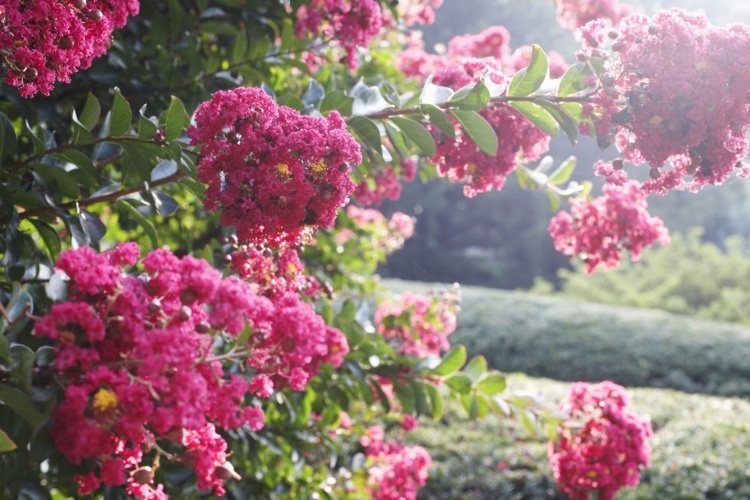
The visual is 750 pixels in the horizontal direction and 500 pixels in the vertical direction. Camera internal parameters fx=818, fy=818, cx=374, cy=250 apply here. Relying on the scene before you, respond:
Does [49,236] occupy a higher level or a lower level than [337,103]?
lower

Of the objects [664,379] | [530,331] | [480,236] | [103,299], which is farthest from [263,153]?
[480,236]

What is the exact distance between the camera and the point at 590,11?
344 cm

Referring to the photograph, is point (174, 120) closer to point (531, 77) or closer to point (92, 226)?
point (92, 226)

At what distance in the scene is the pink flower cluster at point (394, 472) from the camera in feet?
9.78

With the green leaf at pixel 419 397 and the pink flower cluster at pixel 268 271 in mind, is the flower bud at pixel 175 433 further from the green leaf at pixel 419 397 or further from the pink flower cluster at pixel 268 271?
the green leaf at pixel 419 397

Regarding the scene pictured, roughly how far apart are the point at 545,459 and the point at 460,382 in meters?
2.53

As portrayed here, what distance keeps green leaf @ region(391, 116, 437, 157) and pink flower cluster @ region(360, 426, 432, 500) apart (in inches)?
67.1

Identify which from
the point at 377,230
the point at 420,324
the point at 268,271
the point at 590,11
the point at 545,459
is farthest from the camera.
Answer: the point at 545,459

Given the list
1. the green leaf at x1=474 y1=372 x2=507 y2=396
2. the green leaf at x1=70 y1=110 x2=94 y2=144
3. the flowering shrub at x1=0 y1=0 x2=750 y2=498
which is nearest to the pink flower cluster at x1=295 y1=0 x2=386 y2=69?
the flowering shrub at x1=0 y1=0 x2=750 y2=498

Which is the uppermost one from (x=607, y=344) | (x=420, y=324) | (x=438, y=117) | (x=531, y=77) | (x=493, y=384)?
(x=531, y=77)

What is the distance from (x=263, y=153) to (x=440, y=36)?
2068 centimetres

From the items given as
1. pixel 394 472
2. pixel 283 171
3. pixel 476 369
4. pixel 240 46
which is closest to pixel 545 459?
pixel 394 472

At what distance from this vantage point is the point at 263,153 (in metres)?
1.22

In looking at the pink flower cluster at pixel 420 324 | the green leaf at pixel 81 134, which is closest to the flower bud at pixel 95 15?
the green leaf at pixel 81 134
